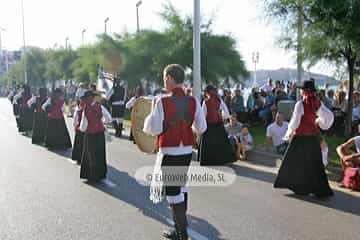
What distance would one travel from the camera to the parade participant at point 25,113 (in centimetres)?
1816

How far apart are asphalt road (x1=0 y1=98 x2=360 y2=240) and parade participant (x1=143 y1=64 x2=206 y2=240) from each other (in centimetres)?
57

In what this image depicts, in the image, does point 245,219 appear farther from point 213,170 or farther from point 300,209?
point 213,170

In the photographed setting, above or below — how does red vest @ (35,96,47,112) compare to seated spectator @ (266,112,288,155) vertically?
above

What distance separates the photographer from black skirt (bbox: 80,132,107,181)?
8977 mm

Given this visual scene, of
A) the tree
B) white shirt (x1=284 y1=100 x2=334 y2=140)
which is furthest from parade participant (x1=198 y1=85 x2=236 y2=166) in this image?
the tree

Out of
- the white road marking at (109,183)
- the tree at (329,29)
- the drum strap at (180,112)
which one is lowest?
the white road marking at (109,183)

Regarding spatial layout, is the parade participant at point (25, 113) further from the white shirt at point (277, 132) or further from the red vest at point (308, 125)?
the red vest at point (308, 125)

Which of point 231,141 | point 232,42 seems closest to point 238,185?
point 231,141

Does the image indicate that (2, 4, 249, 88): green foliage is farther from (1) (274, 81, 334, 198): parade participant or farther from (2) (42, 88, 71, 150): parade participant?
(1) (274, 81, 334, 198): parade participant

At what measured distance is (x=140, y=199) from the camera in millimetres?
7578

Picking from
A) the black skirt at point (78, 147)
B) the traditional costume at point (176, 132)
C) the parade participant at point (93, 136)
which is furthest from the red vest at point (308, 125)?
the black skirt at point (78, 147)

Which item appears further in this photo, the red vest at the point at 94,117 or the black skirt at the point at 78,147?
the black skirt at the point at 78,147

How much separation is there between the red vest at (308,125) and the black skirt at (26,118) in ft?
42.5

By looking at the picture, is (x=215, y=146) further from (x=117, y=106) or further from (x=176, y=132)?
(x=117, y=106)
